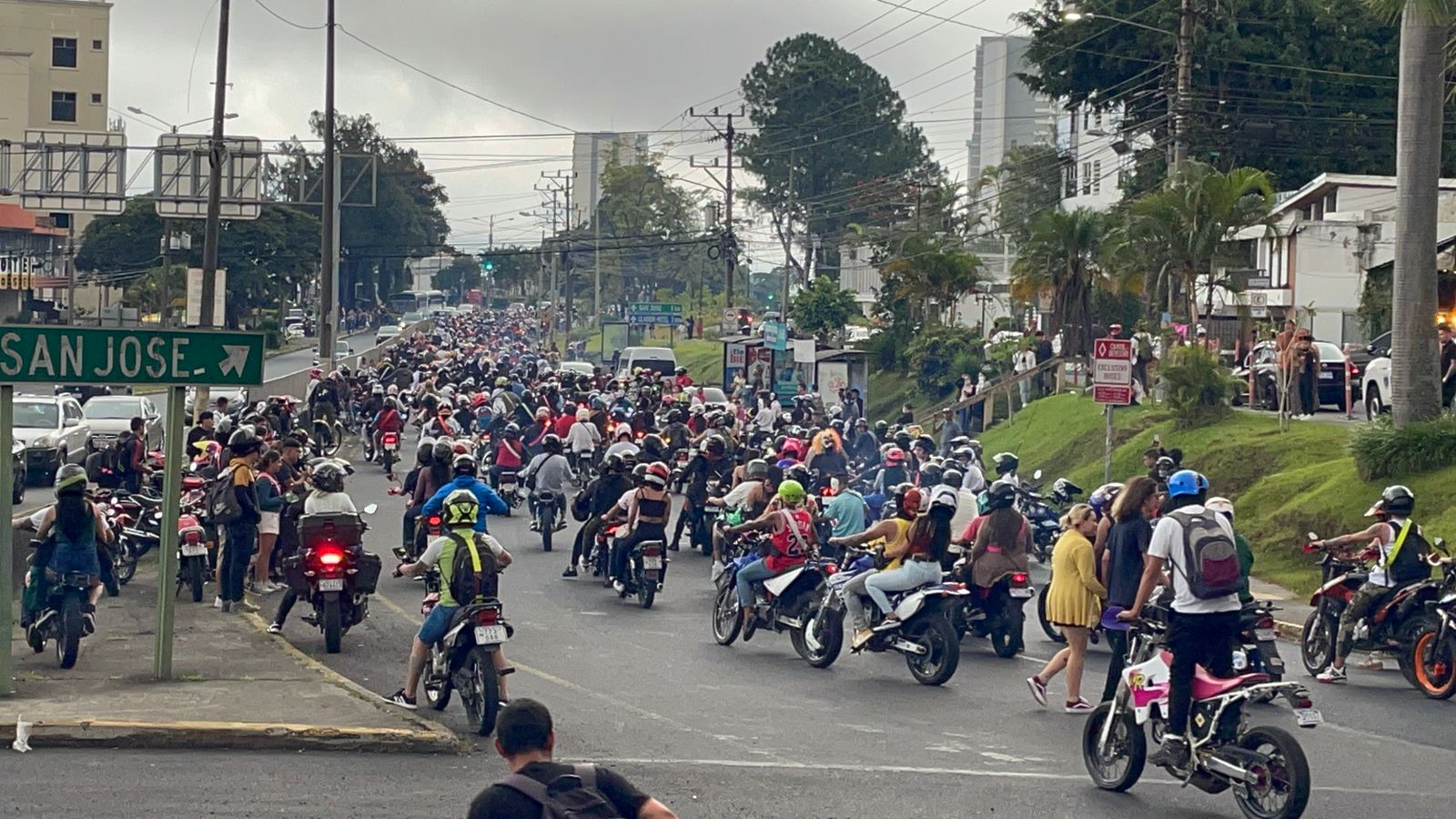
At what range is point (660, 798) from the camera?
9961 millimetres

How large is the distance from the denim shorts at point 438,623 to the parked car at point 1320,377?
80.1 ft

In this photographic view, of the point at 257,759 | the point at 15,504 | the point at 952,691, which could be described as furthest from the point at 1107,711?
the point at 15,504

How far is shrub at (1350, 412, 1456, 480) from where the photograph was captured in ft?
76.6

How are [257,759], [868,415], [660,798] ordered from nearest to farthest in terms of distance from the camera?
[660,798]
[257,759]
[868,415]

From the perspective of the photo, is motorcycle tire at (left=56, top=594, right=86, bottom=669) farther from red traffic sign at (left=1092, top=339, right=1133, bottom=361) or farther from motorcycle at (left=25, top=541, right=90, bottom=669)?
red traffic sign at (left=1092, top=339, right=1133, bottom=361)

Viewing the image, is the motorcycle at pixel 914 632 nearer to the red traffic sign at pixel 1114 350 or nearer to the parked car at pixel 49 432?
the red traffic sign at pixel 1114 350

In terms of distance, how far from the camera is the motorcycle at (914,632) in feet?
47.1

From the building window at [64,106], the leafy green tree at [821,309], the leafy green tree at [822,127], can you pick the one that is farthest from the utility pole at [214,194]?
the building window at [64,106]

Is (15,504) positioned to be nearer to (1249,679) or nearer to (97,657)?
(97,657)

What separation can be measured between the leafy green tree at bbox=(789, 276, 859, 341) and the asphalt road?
174 feet

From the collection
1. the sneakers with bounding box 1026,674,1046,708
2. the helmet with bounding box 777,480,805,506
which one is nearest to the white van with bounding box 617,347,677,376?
the helmet with bounding box 777,480,805,506

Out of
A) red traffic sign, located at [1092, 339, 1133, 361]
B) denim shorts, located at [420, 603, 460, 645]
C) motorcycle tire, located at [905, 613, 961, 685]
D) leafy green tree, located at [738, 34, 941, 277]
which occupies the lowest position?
motorcycle tire, located at [905, 613, 961, 685]

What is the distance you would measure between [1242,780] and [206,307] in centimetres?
3235

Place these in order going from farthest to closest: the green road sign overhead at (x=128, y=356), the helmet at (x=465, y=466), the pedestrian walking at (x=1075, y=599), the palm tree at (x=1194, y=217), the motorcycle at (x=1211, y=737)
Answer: the palm tree at (x=1194, y=217), the helmet at (x=465, y=466), the pedestrian walking at (x=1075, y=599), the green road sign overhead at (x=128, y=356), the motorcycle at (x=1211, y=737)
